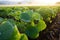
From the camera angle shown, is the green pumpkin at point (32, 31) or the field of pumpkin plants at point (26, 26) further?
the green pumpkin at point (32, 31)

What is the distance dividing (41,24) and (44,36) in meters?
0.28

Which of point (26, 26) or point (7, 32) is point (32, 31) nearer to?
point (26, 26)

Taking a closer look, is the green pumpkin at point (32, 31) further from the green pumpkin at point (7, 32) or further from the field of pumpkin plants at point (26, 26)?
the green pumpkin at point (7, 32)

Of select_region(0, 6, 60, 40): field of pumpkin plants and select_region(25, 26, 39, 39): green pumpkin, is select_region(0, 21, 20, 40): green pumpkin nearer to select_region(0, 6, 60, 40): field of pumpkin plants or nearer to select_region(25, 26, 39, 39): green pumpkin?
select_region(0, 6, 60, 40): field of pumpkin plants

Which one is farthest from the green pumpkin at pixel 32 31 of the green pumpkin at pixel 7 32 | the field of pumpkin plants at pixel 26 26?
the green pumpkin at pixel 7 32

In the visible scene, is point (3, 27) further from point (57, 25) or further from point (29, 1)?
point (29, 1)

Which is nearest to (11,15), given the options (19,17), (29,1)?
(19,17)

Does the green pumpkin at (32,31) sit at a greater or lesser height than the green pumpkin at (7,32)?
lesser

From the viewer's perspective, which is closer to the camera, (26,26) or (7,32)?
(7,32)

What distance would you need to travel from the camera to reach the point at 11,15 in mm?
1546

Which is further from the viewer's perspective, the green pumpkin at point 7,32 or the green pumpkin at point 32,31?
the green pumpkin at point 32,31

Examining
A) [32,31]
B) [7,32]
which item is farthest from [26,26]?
[7,32]

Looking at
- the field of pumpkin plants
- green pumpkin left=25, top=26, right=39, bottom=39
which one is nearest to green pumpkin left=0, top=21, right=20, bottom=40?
the field of pumpkin plants

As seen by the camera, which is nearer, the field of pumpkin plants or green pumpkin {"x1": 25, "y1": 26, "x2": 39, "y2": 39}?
the field of pumpkin plants
